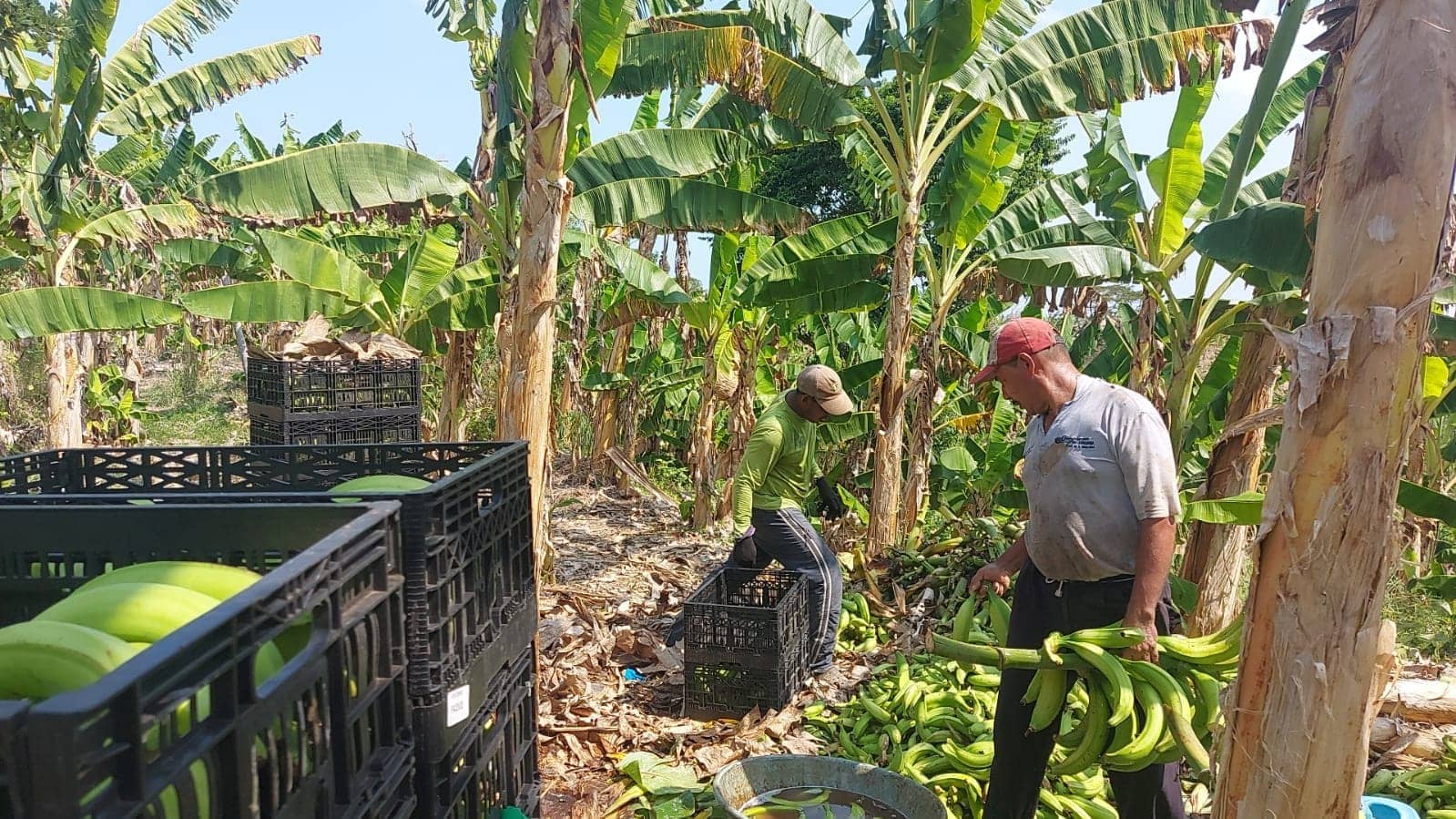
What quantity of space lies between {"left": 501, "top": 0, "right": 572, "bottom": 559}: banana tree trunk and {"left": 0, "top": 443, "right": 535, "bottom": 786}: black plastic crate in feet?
6.23

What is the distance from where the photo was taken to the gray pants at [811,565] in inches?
231

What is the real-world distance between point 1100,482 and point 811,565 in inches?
117

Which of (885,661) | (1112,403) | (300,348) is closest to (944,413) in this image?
(885,661)

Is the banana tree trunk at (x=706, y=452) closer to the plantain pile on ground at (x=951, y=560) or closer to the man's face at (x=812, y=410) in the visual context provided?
the plantain pile on ground at (x=951, y=560)

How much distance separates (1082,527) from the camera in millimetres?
3244

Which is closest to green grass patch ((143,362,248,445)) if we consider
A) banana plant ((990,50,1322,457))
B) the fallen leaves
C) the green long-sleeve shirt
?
the fallen leaves

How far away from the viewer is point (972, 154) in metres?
7.73

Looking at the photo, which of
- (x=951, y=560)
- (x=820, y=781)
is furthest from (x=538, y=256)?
(x=951, y=560)

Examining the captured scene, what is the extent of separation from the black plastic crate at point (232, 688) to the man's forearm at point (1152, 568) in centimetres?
230

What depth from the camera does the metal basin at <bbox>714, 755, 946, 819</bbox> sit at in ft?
12.1

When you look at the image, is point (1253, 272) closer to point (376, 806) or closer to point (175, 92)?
point (376, 806)

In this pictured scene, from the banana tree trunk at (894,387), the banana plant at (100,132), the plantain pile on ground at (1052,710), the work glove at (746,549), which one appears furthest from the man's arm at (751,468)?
the banana plant at (100,132)

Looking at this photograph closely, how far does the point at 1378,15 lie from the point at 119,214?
10.7 metres

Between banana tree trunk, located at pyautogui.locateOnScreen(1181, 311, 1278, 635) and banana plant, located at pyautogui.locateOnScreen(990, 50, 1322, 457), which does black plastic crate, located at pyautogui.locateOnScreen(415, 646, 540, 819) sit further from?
banana plant, located at pyautogui.locateOnScreen(990, 50, 1322, 457)
